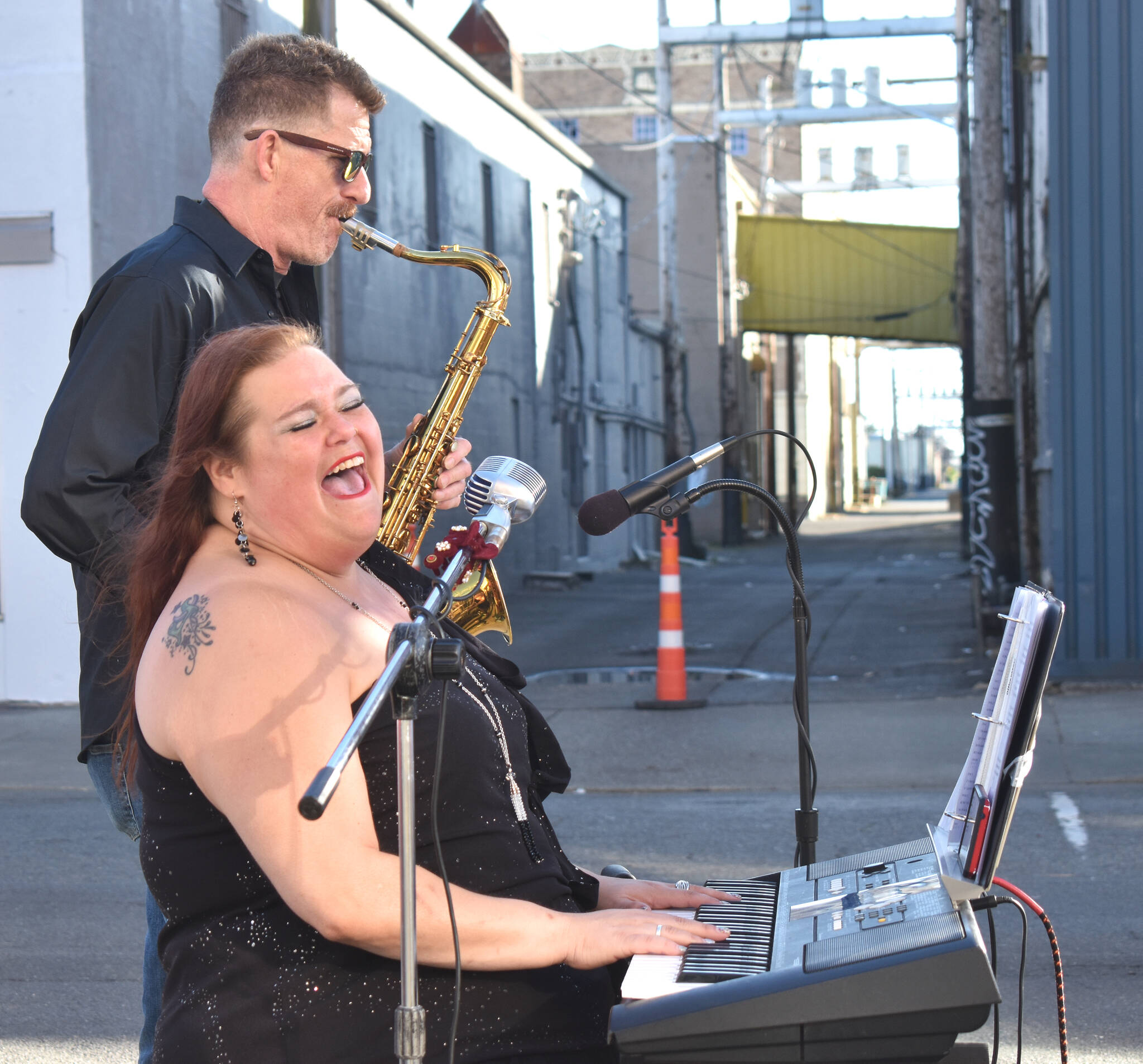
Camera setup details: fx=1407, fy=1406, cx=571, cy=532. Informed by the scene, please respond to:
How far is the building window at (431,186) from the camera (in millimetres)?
A: 16062

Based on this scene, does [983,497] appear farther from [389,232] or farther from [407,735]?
[407,735]

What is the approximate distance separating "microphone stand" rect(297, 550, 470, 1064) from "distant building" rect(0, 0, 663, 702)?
1.84 m

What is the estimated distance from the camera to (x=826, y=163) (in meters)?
66.4

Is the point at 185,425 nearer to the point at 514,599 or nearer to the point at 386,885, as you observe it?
the point at 386,885

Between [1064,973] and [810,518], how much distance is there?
4420 centimetres

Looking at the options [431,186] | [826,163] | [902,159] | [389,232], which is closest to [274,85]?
[389,232]

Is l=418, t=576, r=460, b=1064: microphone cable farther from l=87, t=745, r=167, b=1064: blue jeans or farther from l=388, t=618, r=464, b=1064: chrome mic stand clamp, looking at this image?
l=87, t=745, r=167, b=1064: blue jeans

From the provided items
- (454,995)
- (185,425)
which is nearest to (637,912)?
(454,995)

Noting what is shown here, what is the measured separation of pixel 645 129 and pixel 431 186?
19090mm

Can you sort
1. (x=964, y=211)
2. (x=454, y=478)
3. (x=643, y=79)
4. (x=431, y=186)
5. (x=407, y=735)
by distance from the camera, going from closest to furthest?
(x=407, y=735) < (x=454, y=478) < (x=431, y=186) < (x=964, y=211) < (x=643, y=79)

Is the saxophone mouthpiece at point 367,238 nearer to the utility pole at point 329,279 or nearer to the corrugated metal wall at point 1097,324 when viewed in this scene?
the corrugated metal wall at point 1097,324

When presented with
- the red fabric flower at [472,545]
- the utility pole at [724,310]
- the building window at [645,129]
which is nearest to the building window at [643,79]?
the building window at [645,129]

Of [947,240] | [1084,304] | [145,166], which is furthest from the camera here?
[947,240]

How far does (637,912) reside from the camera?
2217 millimetres
